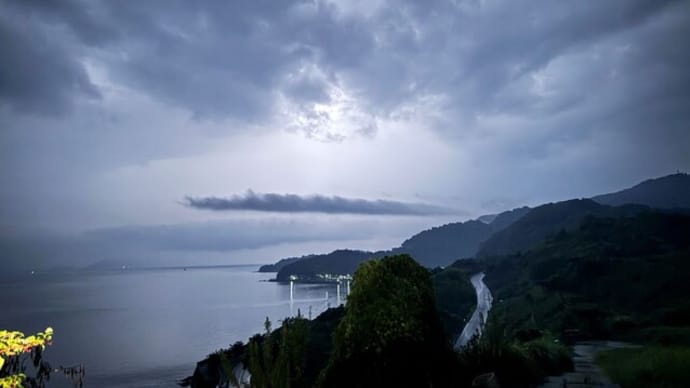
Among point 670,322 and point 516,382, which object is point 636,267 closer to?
point 670,322

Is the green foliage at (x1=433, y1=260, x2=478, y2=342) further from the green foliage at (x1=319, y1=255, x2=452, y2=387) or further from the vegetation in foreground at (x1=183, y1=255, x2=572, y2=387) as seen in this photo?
the green foliage at (x1=319, y1=255, x2=452, y2=387)

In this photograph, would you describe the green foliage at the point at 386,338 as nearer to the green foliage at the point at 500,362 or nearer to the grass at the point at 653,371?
the green foliage at the point at 500,362

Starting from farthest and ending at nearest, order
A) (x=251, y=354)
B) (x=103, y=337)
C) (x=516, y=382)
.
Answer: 1. (x=103, y=337)
2. (x=516, y=382)
3. (x=251, y=354)

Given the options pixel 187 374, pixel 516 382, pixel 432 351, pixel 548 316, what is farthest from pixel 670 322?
pixel 187 374

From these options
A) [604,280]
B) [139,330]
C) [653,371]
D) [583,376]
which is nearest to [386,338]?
[583,376]

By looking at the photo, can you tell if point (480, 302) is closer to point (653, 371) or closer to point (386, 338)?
point (653, 371)

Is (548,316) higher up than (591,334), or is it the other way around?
(591,334)

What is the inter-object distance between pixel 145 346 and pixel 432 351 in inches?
3700

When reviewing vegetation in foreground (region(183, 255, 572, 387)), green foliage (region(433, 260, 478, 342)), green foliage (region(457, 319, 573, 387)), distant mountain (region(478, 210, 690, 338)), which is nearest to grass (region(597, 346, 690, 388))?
green foliage (region(457, 319, 573, 387))

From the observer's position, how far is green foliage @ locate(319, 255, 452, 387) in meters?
10.4

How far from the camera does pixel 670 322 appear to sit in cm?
3628

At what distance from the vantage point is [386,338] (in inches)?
416

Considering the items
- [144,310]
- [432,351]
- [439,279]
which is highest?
[432,351]

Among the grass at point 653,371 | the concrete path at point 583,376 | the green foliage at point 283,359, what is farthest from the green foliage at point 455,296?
the green foliage at point 283,359
